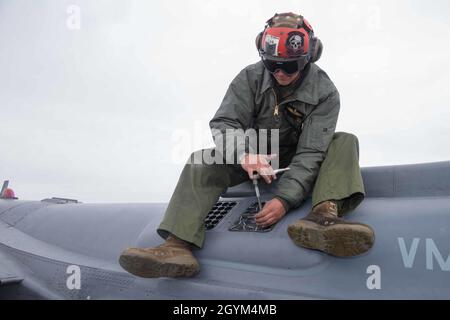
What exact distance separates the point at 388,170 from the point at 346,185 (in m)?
0.61

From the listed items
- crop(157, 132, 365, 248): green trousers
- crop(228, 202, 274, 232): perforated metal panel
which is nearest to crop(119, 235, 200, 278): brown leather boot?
crop(157, 132, 365, 248): green trousers

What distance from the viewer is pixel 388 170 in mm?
3342

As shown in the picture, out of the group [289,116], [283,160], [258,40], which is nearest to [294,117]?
[289,116]

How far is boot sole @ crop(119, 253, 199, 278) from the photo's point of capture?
291 centimetres

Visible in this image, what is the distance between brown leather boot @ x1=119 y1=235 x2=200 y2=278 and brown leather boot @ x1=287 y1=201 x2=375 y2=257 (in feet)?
2.52

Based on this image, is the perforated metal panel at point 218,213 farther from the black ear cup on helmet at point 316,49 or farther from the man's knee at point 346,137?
the black ear cup on helmet at point 316,49

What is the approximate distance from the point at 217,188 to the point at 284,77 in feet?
3.23

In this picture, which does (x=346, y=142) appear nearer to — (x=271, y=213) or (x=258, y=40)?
(x=271, y=213)

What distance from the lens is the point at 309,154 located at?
3.20 metres

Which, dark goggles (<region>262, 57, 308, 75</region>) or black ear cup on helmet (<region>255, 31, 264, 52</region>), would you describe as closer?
dark goggles (<region>262, 57, 308, 75</region>)

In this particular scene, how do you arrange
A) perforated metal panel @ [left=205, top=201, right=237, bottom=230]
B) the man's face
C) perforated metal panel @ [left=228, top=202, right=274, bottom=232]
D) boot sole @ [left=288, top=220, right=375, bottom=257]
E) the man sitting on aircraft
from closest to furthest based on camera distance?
boot sole @ [left=288, top=220, right=375, bottom=257] < the man sitting on aircraft < perforated metal panel @ [left=228, top=202, right=274, bottom=232] < the man's face < perforated metal panel @ [left=205, top=201, right=237, bottom=230]

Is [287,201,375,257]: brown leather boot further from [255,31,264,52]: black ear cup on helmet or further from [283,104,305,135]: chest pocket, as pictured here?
[255,31,264,52]: black ear cup on helmet

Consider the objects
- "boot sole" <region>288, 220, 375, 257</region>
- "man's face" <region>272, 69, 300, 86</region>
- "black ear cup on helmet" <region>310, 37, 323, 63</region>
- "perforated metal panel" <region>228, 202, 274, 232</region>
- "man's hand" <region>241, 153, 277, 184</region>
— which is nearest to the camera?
"boot sole" <region>288, 220, 375, 257</region>
